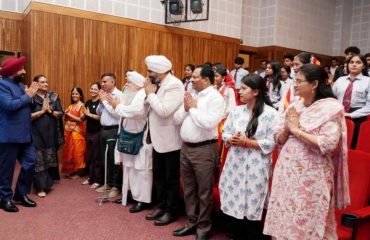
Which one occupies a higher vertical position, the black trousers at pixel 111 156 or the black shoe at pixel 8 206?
the black trousers at pixel 111 156

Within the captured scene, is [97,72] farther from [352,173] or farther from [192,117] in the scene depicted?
[352,173]

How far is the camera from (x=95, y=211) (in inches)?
141

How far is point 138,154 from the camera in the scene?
11.6ft

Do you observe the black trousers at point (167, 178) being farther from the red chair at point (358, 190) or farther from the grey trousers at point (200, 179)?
the red chair at point (358, 190)

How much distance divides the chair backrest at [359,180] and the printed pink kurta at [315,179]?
38 cm

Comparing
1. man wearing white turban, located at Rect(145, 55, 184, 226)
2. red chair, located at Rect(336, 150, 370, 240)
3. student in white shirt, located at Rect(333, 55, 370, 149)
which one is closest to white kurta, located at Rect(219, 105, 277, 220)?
red chair, located at Rect(336, 150, 370, 240)

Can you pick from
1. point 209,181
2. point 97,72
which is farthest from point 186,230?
point 97,72

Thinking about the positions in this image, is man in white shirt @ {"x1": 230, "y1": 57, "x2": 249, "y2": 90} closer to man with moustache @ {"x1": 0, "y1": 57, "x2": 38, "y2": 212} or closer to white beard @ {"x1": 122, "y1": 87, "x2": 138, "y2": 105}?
white beard @ {"x1": 122, "y1": 87, "x2": 138, "y2": 105}

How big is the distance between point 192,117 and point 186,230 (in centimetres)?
102

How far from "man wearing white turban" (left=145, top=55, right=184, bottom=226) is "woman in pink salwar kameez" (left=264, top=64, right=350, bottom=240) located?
1307mm

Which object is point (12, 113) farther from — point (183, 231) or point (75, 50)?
point (75, 50)

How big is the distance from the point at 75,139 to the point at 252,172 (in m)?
3.16

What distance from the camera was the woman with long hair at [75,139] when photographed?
193 inches

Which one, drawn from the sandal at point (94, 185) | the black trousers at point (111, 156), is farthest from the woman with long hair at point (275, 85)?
the sandal at point (94, 185)
